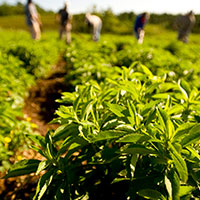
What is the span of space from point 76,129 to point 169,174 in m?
0.58

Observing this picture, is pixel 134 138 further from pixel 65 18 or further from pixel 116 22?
pixel 116 22

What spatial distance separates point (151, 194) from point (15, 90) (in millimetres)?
2916

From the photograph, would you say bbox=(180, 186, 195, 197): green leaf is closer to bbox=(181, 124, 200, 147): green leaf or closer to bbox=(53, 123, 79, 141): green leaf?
bbox=(181, 124, 200, 147): green leaf

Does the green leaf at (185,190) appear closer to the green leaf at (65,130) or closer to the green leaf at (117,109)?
the green leaf at (117,109)

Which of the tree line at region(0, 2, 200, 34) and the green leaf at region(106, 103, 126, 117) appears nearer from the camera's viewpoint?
the green leaf at region(106, 103, 126, 117)

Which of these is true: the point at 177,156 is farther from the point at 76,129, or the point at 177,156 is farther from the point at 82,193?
the point at 82,193

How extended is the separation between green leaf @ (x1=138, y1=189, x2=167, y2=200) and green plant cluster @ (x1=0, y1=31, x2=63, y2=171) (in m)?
1.61

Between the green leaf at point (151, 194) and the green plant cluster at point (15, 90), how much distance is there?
1.61 meters

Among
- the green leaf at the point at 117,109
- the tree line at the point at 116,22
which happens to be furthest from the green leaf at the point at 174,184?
the tree line at the point at 116,22

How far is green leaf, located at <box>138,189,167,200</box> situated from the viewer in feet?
3.28

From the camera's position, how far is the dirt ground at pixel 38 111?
205 cm

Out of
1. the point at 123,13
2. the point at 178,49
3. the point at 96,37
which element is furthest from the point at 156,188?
the point at 123,13

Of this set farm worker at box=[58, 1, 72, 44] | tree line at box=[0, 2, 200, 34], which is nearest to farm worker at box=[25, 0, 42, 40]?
farm worker at box=[58, 1, 72, 44]

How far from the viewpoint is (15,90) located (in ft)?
10.9
